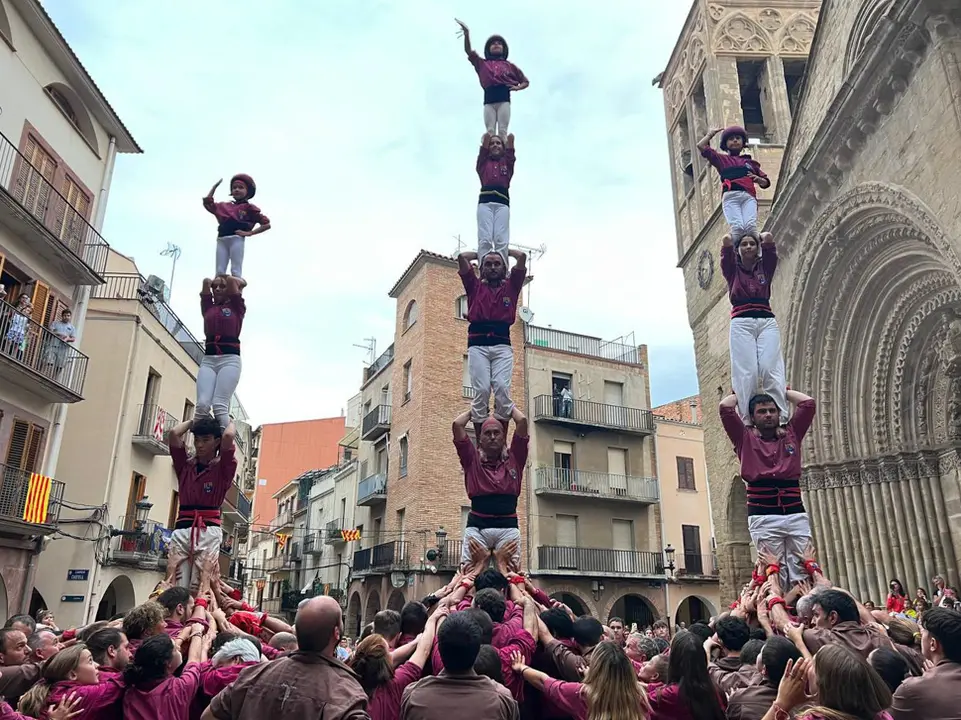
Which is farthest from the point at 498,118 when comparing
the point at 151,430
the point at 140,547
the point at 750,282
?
the point at 140,547

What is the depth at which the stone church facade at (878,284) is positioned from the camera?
1002 cm

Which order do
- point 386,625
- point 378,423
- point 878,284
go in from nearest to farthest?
point 386,625
point 878,284
point 378,423

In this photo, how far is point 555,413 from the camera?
27125 mm

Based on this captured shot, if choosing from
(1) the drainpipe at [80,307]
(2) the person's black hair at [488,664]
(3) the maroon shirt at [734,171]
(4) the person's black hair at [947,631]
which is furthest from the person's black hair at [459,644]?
(1) the drainpipe at [80,307]

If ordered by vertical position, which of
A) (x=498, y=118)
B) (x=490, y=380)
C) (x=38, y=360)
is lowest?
(x=490, y=380)

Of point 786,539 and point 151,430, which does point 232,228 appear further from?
point 151,430

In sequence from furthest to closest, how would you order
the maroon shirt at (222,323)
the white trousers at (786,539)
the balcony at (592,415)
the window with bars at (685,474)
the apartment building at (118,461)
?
the window with bars at (685,474) → the balcony at (592,415) → the apartment building at (118,461) → the maroon shirt at (222,323) → the white trousers at (786,539)

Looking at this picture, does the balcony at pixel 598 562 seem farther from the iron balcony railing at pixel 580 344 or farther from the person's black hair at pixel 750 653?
the person's black hair at pixel 750 653

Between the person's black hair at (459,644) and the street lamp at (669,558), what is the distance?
23.6 m

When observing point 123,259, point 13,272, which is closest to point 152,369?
point 123,259

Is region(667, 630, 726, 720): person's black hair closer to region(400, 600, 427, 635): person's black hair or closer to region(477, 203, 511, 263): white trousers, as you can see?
region(400, 600, 427, 635): person's black hair

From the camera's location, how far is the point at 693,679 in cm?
351

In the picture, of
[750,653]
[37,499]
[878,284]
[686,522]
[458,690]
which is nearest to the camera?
[458,690]

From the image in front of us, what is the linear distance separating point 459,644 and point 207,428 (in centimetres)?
532
